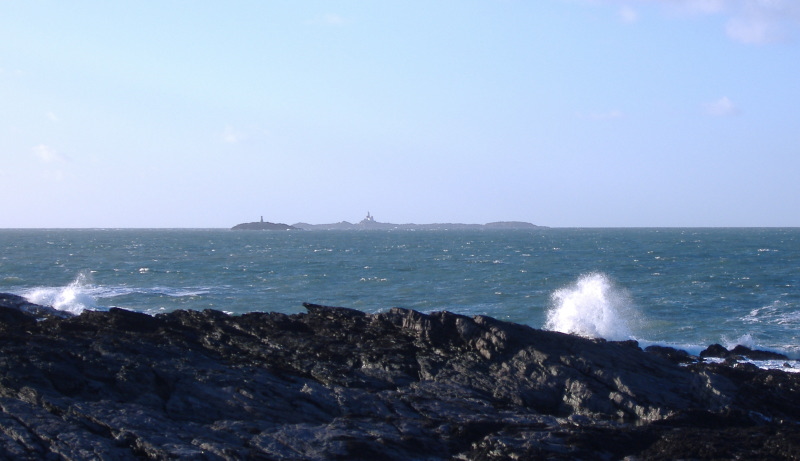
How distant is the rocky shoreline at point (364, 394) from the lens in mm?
11203

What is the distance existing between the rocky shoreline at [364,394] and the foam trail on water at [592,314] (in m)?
9.33

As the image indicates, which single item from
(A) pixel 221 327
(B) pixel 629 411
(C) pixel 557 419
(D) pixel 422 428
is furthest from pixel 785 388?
(A) pixel 221 327

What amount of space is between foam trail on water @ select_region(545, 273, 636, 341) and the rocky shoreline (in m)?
9.33

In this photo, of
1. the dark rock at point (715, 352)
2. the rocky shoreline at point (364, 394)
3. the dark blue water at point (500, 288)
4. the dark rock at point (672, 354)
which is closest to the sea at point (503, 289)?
the dark blue water at point (500, 288)

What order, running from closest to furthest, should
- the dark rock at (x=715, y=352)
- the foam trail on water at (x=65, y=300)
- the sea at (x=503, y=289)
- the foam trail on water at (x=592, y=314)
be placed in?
the dark rock at (x=715, y=352) < the foam trail on water at (x=592, y=314) < the sea at (x=503, y=289) < the foam trail on water at (x=65, y=300)

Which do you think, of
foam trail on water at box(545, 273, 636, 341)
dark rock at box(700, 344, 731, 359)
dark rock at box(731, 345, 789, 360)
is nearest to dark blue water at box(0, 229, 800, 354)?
foam trail on water at box(545, 273, 636, 341)

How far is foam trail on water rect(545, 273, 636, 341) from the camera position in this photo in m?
27.5

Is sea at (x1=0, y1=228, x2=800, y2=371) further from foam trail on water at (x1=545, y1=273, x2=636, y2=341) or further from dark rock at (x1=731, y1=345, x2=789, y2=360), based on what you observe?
dark rock at (x1=731, y1=345, x2=789, y2=360)

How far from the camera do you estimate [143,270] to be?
184 feet

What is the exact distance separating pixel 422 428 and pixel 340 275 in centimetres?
3944

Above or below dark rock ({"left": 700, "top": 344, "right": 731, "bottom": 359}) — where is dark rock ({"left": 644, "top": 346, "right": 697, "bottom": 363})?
above

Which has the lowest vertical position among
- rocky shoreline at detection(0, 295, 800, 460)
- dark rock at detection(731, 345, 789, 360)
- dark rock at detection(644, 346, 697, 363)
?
dark rock at detection(731, 345, 789, 360)

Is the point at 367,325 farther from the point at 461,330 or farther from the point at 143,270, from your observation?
the point at 143,270

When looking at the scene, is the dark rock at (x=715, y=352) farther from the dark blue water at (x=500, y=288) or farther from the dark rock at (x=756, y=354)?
the dark blue water at (x=500, y=288)
